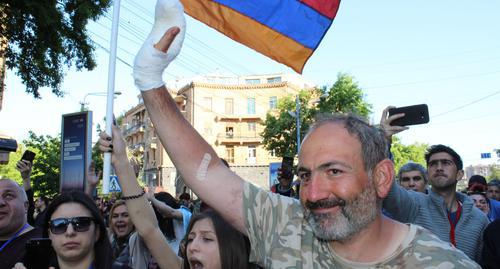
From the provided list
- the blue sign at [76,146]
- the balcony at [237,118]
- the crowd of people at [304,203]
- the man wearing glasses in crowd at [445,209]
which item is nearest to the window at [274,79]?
the balcony at [237,118]

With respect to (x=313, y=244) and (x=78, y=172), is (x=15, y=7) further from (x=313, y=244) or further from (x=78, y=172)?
(x=313, y=244)

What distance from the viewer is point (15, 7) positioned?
8875 millimetres

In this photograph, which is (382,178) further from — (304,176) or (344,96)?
(344,96)

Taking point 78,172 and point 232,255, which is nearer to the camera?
point 232,255

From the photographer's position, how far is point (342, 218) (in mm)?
1827

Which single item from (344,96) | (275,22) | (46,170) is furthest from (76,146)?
(344,96)

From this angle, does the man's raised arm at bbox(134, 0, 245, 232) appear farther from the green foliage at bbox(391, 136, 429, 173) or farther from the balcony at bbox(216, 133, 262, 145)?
the green foliage at bbox(391, 136, 429, 173)

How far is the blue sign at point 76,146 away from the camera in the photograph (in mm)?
6211

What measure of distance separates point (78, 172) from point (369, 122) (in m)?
5.08

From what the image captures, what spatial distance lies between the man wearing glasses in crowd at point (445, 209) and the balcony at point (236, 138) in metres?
52.0

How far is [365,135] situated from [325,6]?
7.70ft

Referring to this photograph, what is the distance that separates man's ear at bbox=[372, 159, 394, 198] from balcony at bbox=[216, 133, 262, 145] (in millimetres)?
54506

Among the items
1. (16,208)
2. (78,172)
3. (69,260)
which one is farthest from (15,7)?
(69,260)

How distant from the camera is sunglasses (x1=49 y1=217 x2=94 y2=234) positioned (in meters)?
3.07
